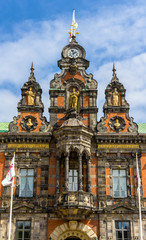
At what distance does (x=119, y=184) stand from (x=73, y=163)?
394 centimetres

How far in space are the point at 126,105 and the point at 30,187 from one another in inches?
420

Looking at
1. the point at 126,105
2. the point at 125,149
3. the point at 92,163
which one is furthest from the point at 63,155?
the point at 126,105

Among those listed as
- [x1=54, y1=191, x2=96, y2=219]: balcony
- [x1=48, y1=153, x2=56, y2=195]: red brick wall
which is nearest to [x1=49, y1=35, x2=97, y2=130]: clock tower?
[x1=48, y1=153, x2=56, y2=195]: red brick wall

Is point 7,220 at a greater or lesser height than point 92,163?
lesser

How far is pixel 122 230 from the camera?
2573 cm

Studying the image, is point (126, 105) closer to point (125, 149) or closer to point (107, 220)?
point (125, 149)

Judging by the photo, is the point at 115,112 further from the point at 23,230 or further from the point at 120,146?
the point at 23,230

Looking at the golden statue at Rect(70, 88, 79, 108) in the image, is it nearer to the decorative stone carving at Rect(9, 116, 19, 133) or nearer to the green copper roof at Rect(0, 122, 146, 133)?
the decorative stone carving at Rect(9, 116, 19, 133)

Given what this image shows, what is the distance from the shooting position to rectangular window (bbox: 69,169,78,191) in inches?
1049

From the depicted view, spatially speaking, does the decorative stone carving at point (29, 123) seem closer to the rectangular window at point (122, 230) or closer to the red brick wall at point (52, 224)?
the red brick wall at point (52, 224)

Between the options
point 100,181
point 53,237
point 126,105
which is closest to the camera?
point 53,237

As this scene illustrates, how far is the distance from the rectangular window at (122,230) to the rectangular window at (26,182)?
6977 millimetres

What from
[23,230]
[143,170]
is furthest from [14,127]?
[143,170]

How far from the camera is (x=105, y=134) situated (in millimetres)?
28328
